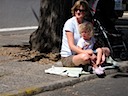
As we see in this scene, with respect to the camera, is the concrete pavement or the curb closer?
the curb

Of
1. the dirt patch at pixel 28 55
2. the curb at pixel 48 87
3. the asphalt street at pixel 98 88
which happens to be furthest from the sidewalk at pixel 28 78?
the dirt patch at pixel 28 55

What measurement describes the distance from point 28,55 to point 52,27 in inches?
36.9

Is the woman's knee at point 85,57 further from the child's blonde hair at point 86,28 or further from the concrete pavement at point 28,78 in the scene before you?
the child's blonde hair at point 86,28

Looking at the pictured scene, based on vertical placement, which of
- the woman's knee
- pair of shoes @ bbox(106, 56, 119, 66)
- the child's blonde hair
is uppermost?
the child's blonde hair

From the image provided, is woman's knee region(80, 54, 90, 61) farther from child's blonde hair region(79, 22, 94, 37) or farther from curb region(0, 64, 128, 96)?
child's blonde hair region(79, 22, 94, 37)

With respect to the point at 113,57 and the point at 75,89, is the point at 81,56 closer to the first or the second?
the point at 75,89

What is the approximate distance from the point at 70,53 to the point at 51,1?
7.64 ft

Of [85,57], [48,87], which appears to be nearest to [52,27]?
[85,57]

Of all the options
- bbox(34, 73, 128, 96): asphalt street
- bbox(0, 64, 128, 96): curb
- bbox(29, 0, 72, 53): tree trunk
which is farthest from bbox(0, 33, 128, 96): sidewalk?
bbox(29, 0, 72, 53): tree trunk

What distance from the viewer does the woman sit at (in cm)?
761

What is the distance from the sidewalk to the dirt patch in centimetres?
25

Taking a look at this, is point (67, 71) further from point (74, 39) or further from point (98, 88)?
point (98, 88)

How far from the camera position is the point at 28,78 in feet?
23.7

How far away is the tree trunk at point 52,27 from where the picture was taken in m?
9.62
